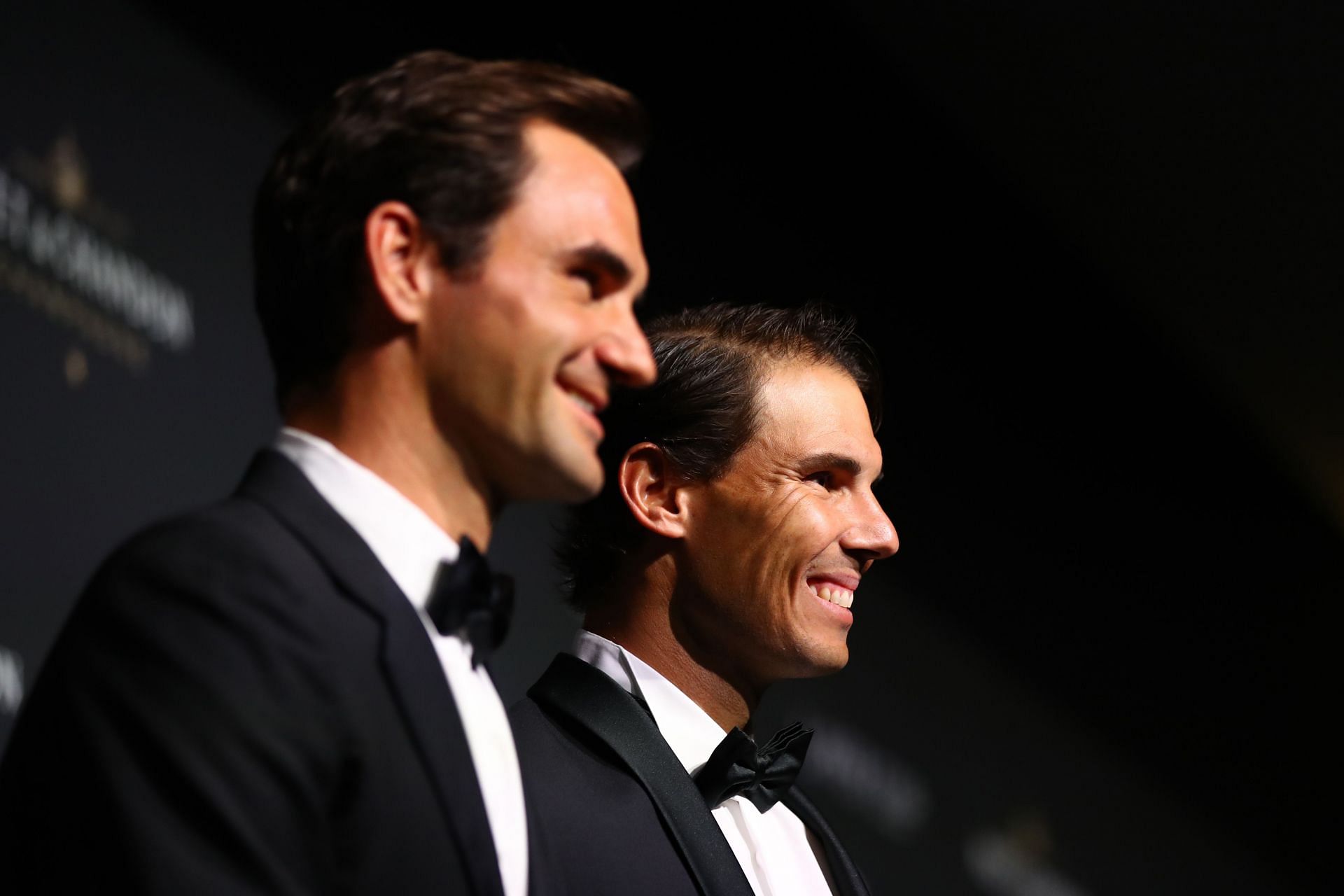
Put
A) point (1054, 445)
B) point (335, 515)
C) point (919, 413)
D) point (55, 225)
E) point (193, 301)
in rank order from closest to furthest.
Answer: point (335, 515), point (55, 225), point (193, 301), point (919, 413), point (1054, 445)

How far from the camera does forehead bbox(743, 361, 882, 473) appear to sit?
2043 millimetres

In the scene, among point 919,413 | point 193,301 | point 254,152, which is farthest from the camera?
point 919,413

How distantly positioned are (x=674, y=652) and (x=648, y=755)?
0.63ft

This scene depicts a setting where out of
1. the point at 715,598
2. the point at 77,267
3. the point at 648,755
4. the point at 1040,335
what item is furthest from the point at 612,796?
the point at 1040,335

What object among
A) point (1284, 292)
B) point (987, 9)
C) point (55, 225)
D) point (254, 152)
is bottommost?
point (55, 225)

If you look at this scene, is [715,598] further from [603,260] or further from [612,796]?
[603,260]

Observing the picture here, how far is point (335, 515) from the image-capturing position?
1.23 metres

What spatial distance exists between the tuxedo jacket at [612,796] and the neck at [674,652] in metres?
0.09

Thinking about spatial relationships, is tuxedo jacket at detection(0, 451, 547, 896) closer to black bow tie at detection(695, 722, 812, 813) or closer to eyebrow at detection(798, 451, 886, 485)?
black bow tie at detection(695, 722, 812, 813)

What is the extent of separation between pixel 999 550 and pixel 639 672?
294 centimetres

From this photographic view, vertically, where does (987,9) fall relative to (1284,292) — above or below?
below

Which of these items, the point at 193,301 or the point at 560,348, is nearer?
the point at 560,348

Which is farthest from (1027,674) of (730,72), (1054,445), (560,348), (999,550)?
(560,348)

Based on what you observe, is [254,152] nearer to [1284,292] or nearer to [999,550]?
[999,550]
